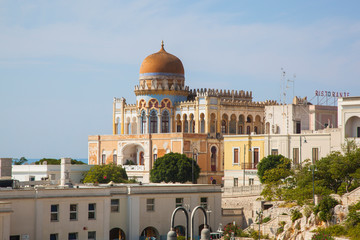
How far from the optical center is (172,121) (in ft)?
333

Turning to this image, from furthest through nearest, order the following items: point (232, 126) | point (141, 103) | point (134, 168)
Result: 1. point (141, 103)
2. point (232, 126)
3. point (134, 168)

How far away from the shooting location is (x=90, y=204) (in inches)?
2106

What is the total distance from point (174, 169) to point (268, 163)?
41.7 ft

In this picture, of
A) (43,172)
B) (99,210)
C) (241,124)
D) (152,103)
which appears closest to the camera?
(99,210)

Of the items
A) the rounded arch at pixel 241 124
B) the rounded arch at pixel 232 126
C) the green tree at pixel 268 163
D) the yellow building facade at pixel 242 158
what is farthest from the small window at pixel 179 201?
the rounded arch at pixel 241 124

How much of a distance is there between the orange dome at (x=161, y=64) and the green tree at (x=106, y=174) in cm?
1517

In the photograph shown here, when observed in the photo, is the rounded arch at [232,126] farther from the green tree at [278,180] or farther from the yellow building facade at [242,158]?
the green tree at [278,180]

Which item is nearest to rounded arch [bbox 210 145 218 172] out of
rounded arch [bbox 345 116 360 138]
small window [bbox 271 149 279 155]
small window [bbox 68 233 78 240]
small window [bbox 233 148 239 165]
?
small window [bbox 233 148 239 165]

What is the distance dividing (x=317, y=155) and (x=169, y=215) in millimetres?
26396

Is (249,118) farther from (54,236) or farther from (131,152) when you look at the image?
(54,236)

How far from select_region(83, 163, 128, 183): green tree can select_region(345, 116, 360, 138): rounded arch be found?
26686mm

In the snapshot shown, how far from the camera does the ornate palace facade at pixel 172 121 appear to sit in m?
95.8

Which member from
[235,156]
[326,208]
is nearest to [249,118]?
[235,156]

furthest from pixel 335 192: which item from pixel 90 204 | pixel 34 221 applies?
pixel 34 221
